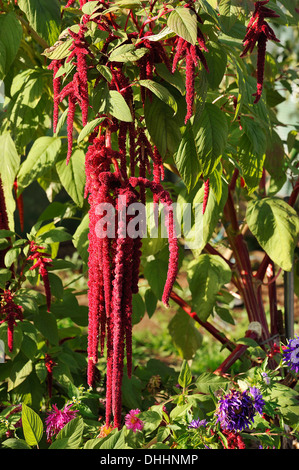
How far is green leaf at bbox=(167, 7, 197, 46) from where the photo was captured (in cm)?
85

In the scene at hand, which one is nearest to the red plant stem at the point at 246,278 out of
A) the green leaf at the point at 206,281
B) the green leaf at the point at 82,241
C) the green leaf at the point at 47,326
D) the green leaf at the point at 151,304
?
the green leaf at the point at 206,281

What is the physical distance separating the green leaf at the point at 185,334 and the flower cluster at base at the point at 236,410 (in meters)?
0.78

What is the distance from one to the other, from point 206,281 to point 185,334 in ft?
1.32

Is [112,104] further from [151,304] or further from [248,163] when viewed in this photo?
[151,304]

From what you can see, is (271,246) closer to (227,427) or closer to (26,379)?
(227,427)

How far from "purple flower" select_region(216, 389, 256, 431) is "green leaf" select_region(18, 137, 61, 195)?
71 centimetres

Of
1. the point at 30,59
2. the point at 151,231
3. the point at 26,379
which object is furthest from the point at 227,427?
the point at 30,59

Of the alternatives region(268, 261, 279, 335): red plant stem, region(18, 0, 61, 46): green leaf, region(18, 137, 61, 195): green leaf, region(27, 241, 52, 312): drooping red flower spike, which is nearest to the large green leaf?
region(18, 137, 61, 195): green leaf

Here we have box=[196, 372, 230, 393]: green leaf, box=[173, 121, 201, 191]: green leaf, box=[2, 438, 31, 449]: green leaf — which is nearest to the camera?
box=[2, 438, 31, 449]: green leaf

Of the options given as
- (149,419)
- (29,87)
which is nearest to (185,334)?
(149,419)

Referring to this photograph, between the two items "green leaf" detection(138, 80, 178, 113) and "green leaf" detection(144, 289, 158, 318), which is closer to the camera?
"green leaf" detection(138, 80, 178, 113)

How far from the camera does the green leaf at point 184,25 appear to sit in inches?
33.6

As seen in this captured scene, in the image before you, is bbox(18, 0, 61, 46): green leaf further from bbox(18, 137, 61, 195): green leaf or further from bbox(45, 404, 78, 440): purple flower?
bbox(45, 404, 78, 440): purple flower

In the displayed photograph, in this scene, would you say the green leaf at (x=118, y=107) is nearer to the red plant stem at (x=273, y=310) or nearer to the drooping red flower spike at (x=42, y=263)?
the drooping red flower spike at (x=42, y=263)
